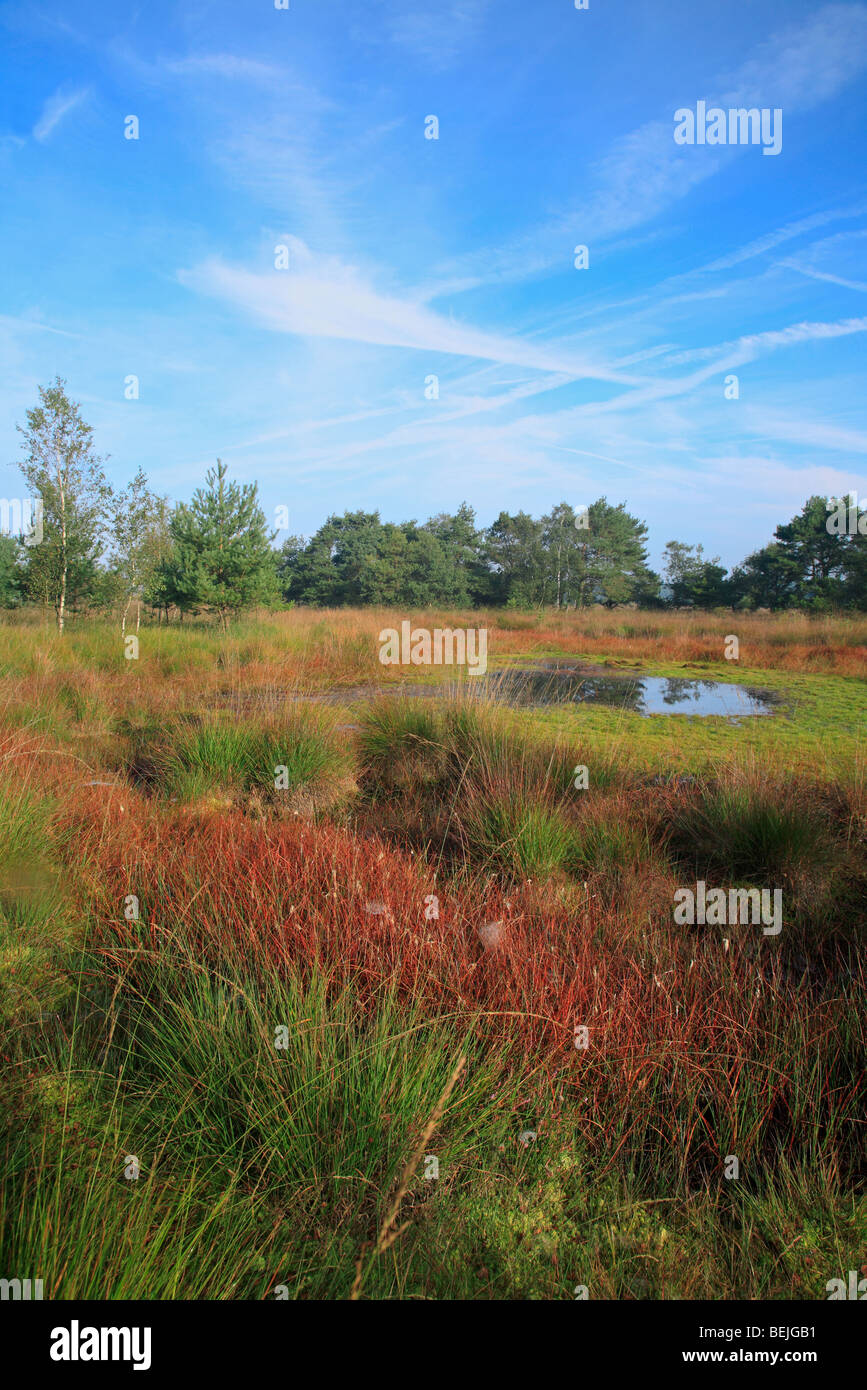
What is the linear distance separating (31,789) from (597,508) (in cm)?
4011

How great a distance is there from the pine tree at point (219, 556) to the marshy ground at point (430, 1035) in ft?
47.1

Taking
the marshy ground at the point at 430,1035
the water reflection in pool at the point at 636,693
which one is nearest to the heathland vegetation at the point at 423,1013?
the marshy ground at the point at 430,1035

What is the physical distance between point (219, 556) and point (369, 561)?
18160 mm

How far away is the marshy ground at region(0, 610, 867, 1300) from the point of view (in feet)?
5.83

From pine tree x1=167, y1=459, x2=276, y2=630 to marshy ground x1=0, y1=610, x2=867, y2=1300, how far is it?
565 inches

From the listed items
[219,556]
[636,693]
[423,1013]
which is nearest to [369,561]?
[219,556]

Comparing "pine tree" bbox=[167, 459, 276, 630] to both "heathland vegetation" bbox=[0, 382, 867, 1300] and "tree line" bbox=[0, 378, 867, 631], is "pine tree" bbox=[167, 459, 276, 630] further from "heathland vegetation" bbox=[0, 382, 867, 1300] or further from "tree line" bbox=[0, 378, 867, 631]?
"heathland vegetation" bbox=[0, 382, 867, 1300]

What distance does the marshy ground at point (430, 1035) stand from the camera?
1.78 meters

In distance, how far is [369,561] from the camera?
121ft

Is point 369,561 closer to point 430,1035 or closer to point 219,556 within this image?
point 219,556

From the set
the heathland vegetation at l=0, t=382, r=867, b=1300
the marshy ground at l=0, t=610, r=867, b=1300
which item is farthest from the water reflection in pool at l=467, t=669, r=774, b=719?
the marshy ground at l=0, t=610, r=867, b=1300

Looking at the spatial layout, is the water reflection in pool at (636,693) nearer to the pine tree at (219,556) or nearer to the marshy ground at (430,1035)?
the marshy ground at (430,1035)

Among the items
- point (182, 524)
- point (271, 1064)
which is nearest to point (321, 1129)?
point (271, 1064)
